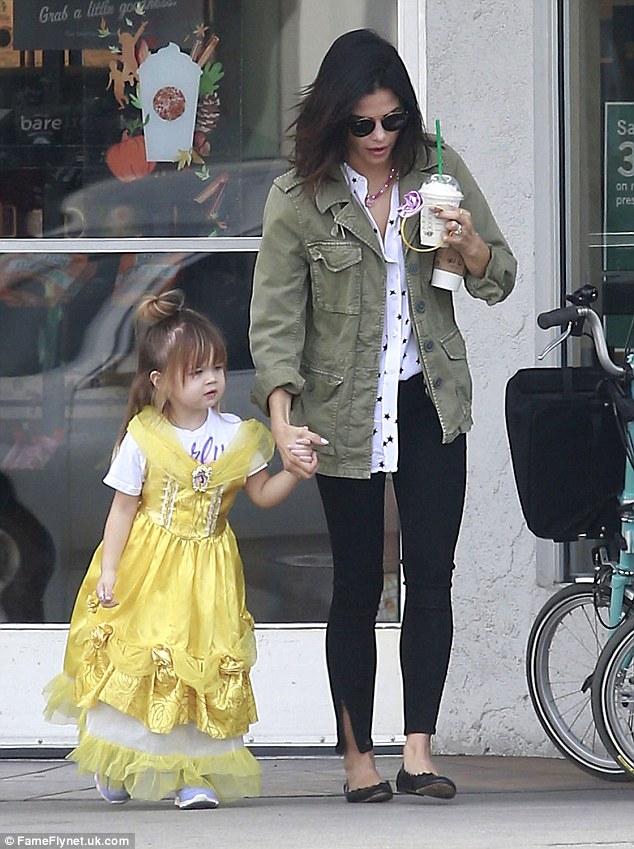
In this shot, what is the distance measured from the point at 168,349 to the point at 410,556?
2.72ft

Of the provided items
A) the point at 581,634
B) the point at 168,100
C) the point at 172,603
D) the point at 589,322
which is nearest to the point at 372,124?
the point at 589,322

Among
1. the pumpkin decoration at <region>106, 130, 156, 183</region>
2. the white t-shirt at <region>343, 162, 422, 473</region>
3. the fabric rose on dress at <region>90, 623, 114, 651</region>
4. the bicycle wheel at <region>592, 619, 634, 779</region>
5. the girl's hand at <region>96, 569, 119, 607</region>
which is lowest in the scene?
the bicycle wheel at <region>592, 619, 634, 779</region>

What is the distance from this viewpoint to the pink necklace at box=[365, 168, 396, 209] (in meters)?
4.37

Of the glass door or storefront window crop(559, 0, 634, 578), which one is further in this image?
the glass door

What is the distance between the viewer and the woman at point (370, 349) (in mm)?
4281

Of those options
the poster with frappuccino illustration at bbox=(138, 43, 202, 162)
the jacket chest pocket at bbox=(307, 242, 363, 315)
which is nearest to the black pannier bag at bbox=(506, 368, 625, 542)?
the jacket chest pocket at bbox=(307, 242, 363, 315)

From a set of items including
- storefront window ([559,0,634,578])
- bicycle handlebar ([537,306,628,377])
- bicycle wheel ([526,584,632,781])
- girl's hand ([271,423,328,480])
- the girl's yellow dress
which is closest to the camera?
girl's hand ([271,423,328,480])

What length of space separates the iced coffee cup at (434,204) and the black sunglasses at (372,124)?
0.19 m

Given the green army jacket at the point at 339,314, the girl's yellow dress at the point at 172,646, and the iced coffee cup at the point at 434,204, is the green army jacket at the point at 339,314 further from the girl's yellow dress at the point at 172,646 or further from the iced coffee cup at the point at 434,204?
the girl's yellow dress at the point at 172,646

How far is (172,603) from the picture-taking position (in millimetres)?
4379

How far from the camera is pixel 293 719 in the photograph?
18.4 feet

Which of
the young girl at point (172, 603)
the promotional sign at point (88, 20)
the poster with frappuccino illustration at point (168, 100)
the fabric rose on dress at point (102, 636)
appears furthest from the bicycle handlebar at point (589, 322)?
the promotional sign at point (88, 20)

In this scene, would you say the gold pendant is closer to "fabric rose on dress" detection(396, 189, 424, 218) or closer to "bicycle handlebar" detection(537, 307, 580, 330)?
"fabric rose on dress" detection(396, 189, 424, 218)

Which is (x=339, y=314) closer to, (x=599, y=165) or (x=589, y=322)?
(x=589, y=322)
